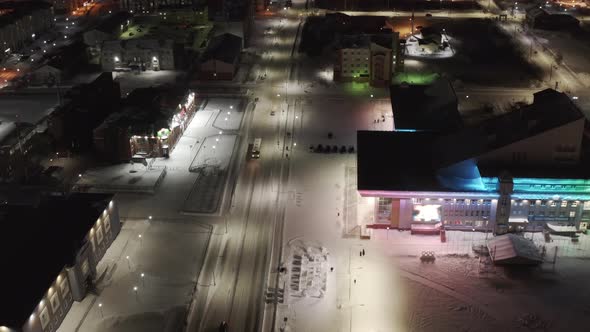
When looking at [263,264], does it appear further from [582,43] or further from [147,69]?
[582,43]

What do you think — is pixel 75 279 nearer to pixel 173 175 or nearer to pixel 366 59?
pixel 173 175

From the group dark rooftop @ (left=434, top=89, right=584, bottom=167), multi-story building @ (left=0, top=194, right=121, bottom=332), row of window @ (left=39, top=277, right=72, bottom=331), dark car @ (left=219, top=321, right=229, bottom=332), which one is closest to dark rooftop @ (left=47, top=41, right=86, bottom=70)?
multi-story building @ (left=0, top=194, right=121, bottom=332)

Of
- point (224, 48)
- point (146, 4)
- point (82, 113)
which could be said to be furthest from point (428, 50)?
point (146, 4)

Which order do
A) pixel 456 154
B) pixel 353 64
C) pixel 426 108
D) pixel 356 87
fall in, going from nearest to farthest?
pixel 456 154
pixel 426 108
pixel 356 87
pixel 353 64

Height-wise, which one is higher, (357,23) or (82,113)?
(82,113)

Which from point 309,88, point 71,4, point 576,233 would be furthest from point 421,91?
point 71,4

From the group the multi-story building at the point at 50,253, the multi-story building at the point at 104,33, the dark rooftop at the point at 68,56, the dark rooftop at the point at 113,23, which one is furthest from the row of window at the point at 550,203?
the dark rooftop at the point at 113,23

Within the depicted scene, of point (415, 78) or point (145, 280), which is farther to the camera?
point (415, 78)

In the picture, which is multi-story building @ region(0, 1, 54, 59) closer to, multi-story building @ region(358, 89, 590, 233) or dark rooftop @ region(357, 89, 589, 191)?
dark rooftop @ region(357, 89, 589, 191)
